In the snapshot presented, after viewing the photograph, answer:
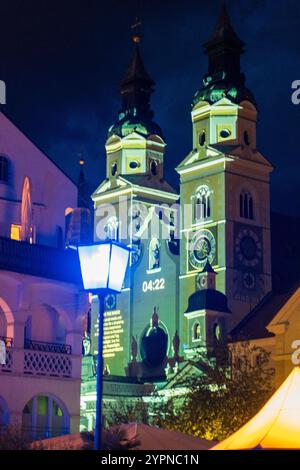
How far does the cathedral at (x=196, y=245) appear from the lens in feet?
283

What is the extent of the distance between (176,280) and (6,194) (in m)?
57.0

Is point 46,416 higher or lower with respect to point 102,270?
lower

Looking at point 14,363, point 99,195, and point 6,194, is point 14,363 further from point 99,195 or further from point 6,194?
point 99,195

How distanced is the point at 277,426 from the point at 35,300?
16.4m

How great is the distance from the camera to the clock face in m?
89.0

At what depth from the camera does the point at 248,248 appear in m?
89.9

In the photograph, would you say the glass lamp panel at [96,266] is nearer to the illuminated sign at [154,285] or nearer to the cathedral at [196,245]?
the cathedral at [196,245]

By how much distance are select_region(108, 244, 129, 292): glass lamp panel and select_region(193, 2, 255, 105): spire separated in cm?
7170

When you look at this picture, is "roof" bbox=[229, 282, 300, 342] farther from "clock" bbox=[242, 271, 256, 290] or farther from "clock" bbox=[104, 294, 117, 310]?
"clock" bbox=[104, 294, 117, 310]

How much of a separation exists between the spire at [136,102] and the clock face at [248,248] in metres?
16.6

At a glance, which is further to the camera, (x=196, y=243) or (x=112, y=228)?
(x=112, y=228)

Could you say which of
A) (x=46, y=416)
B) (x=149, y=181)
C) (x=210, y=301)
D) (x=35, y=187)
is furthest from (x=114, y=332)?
(x=46, y=416)

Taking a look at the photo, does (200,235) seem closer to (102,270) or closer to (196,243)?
(196,243)
